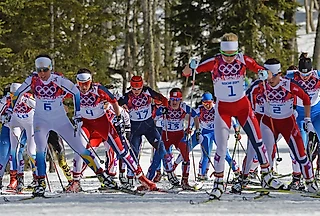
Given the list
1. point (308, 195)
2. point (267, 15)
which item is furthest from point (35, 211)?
point (267, 15)

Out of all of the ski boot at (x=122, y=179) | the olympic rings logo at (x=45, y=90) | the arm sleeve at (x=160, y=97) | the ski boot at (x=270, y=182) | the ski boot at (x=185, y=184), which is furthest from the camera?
the ski boot at (x=122, y=179)

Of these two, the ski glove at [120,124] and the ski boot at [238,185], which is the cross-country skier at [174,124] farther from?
the ski boot at [238,185]

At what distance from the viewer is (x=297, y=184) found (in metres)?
9.36

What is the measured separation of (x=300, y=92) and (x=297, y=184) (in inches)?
66.1

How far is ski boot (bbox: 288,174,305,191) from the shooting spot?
912 cm

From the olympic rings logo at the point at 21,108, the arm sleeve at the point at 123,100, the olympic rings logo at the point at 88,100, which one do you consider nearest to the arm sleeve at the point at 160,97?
the arm sleeve at the point at 123,100

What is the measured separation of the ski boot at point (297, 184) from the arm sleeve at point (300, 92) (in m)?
1.44

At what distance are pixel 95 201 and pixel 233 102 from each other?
2328 mm

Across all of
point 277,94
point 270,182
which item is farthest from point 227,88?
point 270,182

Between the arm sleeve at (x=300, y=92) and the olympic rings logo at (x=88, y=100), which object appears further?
the olympic rings logo at (x=88, y=100)

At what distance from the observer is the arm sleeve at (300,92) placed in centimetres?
849

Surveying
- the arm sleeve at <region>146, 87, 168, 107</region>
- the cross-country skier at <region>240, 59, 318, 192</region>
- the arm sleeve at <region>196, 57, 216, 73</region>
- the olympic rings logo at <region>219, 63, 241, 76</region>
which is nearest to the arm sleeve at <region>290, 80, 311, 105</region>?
the cross-country skier at <region>240, 59, 318, 192</region>

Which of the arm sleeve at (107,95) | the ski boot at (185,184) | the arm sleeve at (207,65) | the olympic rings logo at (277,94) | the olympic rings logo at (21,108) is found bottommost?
the ski boot at (185,184)

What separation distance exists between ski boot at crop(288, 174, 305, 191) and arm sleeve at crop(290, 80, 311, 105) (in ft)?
4.71
